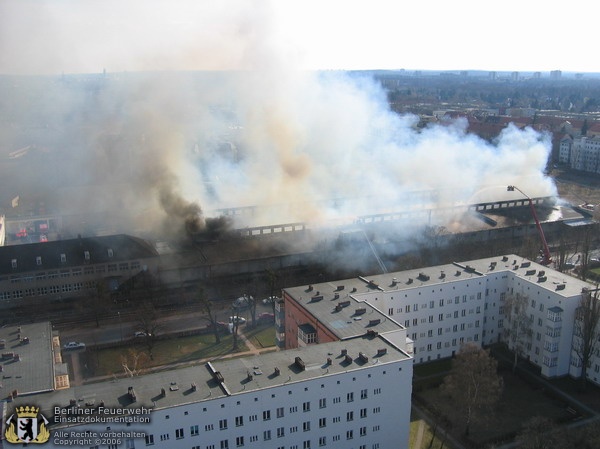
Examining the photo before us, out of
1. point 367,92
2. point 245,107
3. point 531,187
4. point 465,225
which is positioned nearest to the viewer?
point 465,225

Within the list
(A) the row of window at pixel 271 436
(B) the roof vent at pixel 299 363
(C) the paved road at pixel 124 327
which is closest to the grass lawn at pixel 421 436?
(A) the row of window at pixel 271 436

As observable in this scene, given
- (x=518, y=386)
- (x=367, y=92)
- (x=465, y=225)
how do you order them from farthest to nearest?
(x=367, y=92), (x=465, y=225), (x=518, y=386)

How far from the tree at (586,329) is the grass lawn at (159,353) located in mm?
12857

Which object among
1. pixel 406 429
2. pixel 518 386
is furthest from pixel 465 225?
pixel 406 429

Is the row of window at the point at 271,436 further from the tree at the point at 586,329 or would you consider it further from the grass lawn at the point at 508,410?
the tree at the point at 586,329

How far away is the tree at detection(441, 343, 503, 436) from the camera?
1764 centimetres

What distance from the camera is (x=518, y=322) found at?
21734 millimetres

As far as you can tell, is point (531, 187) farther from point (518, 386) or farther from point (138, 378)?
point (138, 378)

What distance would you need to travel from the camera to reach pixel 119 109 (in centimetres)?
6238

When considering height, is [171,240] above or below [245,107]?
below

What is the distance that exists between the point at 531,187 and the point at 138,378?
3839cm

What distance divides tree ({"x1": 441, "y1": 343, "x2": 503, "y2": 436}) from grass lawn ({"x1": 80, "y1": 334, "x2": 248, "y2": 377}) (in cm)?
910

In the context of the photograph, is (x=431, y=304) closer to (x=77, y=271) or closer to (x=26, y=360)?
(x=26, y=360)

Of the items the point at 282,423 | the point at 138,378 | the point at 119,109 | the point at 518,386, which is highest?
the point at 119,109
